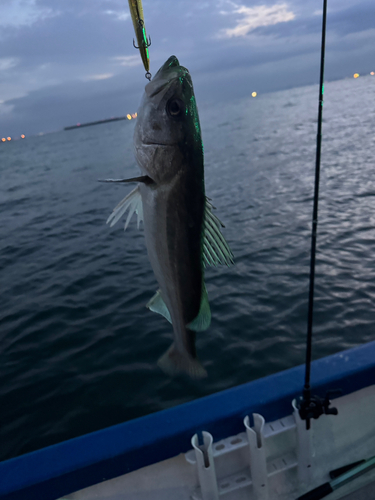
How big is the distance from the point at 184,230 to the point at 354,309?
670 cm

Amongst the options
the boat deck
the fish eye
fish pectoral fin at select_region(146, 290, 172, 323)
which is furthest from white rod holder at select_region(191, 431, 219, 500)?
the fish eye

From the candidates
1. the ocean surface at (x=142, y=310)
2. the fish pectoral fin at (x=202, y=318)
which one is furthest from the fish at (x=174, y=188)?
the ocean surface at (x=142, y=310)

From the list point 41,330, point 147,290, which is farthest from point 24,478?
point 147,290

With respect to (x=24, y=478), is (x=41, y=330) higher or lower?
lower

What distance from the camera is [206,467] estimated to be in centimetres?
293

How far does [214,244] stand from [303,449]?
2254 mm

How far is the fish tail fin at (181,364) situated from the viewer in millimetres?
2404

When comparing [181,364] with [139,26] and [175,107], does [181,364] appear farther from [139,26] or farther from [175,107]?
[139,26]

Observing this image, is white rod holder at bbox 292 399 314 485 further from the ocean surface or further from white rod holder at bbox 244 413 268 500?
the ocean surface

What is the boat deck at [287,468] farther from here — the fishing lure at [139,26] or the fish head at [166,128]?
the fishing lure at [139,26]

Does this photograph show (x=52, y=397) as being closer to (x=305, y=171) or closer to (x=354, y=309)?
(x=354, y=309)

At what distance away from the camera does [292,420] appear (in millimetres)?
3264

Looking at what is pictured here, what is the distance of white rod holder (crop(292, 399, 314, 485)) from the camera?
10.3 ft

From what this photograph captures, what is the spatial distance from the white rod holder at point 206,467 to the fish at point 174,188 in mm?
1502
